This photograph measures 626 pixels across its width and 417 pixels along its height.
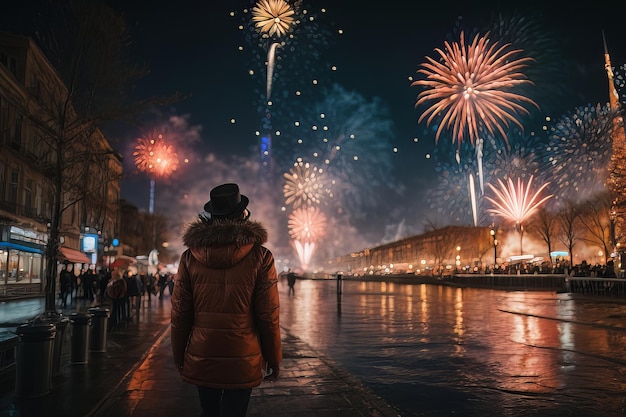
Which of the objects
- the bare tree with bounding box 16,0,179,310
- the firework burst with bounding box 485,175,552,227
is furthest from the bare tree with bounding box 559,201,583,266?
the bare tree with bounding box 16,0,179,310

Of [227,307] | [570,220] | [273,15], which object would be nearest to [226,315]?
[227,307]

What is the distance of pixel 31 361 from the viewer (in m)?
6.57

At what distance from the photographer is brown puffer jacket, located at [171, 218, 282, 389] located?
3.46 metres

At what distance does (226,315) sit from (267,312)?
27 cm

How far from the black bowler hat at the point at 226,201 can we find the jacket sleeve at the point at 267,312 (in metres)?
0.42

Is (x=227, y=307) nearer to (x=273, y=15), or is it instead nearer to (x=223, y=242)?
(x=223, y=242)

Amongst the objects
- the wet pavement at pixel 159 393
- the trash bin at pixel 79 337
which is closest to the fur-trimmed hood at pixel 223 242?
the wet pavement at pixel 159 393

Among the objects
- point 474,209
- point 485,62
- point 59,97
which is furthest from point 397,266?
point 59,97

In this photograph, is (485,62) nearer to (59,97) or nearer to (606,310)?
(606,310)

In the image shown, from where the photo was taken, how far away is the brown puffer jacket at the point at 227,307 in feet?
11.3

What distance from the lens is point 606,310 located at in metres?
20.2

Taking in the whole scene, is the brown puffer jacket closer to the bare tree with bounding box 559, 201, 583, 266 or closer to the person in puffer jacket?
the person in puffer jacket

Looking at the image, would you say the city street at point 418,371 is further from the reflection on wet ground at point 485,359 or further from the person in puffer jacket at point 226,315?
the person in puffer jacket at point 226,315

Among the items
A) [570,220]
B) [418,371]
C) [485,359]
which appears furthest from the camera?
[570,220]
